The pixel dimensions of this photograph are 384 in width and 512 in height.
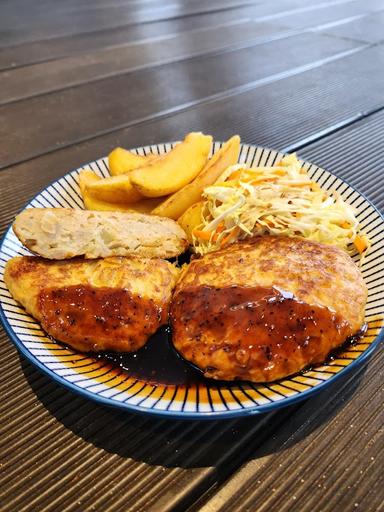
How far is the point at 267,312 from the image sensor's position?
4.31 ft

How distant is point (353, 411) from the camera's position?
51.9 inches

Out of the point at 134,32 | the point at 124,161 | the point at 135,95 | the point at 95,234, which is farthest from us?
the point at 134,32

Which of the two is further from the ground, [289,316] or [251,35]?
[251,35]

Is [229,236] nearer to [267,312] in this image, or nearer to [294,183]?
[294,183]

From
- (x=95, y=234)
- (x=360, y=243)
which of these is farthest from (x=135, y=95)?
(x=360, y=243)

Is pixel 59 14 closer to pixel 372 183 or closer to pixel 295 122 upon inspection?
pixel 295 122

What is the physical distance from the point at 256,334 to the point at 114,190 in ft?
3.22

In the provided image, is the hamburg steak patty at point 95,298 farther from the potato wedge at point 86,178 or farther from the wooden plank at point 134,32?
the wooden plank at point 134,32

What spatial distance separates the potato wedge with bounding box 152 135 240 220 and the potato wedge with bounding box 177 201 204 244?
0.05 meters

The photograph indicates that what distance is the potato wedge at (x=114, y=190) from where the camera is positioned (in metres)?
1.92

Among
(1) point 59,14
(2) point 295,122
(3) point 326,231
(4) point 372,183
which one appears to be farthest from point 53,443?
(1) point 59,14

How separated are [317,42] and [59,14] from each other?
333cm

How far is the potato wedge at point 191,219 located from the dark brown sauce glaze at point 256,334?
61 cm

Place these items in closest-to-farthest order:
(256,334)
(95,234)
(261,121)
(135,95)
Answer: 1. (256,334)
2. (95,234)
3. (261,121)
4. (135,95)
